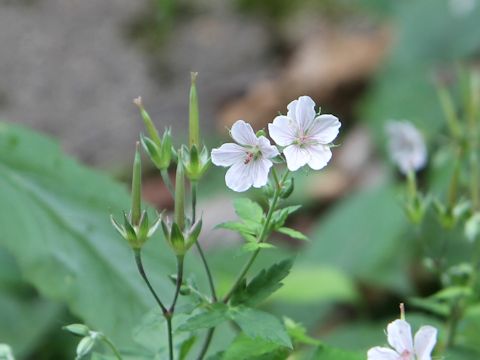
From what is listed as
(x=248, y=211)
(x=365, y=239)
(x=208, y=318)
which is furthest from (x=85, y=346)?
(x=365, y=239)

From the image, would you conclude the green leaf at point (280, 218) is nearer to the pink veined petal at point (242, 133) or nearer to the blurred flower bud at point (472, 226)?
the pink veined petal at point (242, 133)

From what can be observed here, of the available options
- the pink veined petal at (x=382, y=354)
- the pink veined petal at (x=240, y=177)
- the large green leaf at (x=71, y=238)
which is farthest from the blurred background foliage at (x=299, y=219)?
the pink veined petal at (x=382, y=354)

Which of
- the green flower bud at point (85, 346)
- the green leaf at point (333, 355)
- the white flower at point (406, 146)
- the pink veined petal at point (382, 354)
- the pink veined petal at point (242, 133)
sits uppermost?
the white flower at point (406, 146)

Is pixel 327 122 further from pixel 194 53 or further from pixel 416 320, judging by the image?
pixel 194 53

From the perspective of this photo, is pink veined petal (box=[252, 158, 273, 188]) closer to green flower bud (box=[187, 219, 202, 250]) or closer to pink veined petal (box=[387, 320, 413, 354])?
green flower bud (box=[187, 219, 202, 250])

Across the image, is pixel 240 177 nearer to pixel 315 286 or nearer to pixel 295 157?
pixel 295 157

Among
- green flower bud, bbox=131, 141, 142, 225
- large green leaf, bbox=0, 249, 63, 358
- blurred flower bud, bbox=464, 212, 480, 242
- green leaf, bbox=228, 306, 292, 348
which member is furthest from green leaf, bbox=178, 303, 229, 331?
large green leaf, bbox=0, 249, 63, 358

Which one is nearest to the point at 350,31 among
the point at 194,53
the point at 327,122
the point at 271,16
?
the point at 271,16
